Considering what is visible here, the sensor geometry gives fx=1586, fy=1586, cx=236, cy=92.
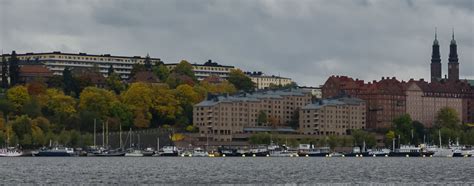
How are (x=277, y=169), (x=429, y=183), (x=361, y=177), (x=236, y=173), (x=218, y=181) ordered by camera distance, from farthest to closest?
1. (x=277, y=169)
2. (x=236, y=173)
3. (x=361, y=177)
4. (x=218, y=181)
5. (x=429, y=183)

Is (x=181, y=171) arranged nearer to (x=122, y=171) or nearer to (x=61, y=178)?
(x=122, y=171)

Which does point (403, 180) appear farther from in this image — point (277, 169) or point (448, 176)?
point (277, 169)

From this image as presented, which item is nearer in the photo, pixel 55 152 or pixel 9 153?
pixel 9 153

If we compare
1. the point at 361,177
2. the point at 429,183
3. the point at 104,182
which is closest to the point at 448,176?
the point at 361,177

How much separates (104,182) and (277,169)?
3358 cm

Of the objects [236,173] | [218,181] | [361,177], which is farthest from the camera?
[236,173]

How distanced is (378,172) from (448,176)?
11962 millimetres

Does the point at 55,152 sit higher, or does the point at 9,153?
the point at 55,152

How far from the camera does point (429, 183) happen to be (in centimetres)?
9750

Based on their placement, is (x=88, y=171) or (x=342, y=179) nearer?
(x=342, y=179)

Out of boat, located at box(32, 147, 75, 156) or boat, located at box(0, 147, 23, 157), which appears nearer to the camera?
boat, located at box(0, 147, 23, 157)

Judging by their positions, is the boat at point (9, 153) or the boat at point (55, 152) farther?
the boat at point (55, 152)

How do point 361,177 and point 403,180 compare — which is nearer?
point 403,180

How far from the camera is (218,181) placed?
105875 mm
